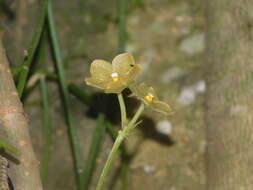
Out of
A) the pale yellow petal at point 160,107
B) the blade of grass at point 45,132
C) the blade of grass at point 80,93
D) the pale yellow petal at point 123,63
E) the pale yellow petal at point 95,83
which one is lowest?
the blade of grass at point 45,132

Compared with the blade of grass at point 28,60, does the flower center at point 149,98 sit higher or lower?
higher

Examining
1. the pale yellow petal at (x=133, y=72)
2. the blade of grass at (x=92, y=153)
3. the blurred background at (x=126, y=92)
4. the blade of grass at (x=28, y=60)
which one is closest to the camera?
the pale yellow petal at (x=133, y=72)

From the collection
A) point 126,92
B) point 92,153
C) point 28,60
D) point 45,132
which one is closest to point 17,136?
point 28,60

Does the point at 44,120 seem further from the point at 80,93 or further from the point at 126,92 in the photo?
the point at 126,92

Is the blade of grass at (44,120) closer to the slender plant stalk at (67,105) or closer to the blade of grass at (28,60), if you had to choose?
the slender plant stalk at (67,105)

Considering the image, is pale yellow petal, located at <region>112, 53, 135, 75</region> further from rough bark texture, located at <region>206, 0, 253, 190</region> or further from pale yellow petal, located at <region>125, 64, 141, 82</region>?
rough bark texture, located at <region>206, 0, 253, 190</region>

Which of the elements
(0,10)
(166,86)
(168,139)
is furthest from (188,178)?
(0,10)

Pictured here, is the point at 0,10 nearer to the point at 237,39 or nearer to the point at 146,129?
the point at 146,129

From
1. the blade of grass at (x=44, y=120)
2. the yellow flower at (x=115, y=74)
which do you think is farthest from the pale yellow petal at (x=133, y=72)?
the blade of grass at (x=44, y=120)
